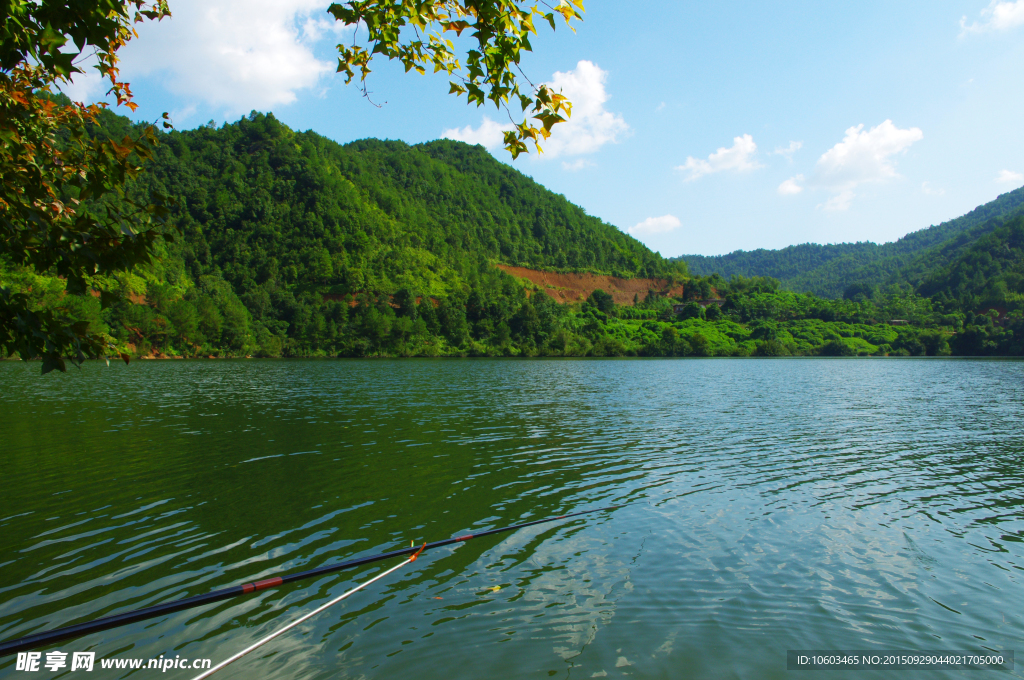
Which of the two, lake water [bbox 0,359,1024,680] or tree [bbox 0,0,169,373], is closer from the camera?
tree [bbox 0,0,169,373]

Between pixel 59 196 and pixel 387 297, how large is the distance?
455 ft

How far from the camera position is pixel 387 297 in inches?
5581

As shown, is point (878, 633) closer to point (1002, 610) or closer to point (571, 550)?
point (1002, 610)

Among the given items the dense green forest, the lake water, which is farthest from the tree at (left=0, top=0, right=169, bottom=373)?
the dense green forest

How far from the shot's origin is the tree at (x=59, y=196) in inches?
177

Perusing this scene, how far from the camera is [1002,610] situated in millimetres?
7719

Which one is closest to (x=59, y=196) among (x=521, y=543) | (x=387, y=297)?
(x=521, y=543)

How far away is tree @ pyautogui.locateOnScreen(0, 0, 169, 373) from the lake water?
4026 mm

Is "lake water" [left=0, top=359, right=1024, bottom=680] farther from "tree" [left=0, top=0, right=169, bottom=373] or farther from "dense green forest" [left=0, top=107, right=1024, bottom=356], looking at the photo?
"dense green forest" [left=0, top=107, right=1024, bottom=356]

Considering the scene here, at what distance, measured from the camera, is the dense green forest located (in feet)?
414

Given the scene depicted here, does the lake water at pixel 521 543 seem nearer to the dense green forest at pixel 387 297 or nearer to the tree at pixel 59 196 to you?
the tree at pixel 59 196

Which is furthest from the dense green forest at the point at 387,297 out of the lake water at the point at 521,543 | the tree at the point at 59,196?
the tree at the point at 59,196

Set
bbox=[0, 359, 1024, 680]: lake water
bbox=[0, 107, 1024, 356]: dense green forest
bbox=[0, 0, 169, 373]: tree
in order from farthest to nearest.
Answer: bbox=[0, 107, 1024, 356]: dense green forest < bbox=[0, 359, 1024, 680]: lake water < bbox=[0, 0, 169, 373]: tree

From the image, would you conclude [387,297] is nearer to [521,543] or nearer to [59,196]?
[521,543]
